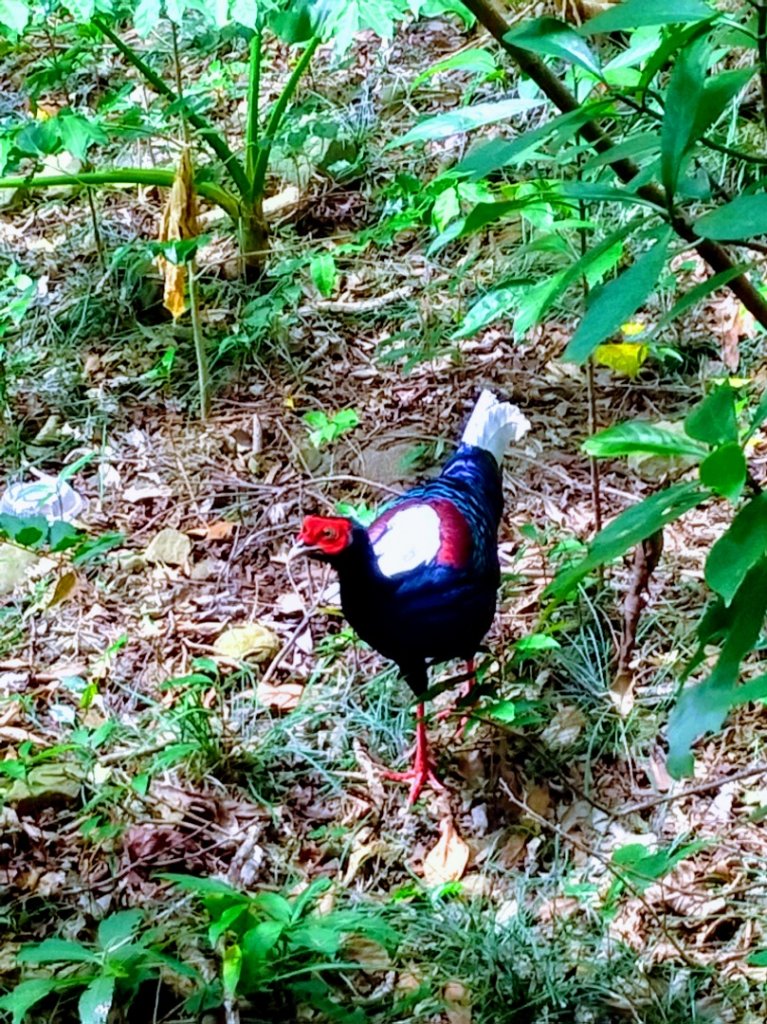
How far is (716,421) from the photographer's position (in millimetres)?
906

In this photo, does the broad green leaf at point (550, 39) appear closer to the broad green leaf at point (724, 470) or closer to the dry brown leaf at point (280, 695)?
the broad green leaf at point (724, 470)

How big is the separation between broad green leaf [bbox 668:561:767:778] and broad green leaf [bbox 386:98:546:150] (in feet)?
1.65

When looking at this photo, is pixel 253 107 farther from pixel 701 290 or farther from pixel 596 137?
pixel 701 290

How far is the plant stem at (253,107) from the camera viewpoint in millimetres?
3389

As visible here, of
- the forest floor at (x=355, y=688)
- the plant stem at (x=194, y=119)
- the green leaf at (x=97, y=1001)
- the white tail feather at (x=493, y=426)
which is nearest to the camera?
the green leaf at (x=97, y=1001)

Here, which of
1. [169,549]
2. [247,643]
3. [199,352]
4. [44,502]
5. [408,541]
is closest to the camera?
[408,541]

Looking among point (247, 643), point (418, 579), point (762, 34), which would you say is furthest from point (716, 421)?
point (247, 643)

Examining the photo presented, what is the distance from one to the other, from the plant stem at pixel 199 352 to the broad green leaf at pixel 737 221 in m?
2.42

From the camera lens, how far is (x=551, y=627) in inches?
100

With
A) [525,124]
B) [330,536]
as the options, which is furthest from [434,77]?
[330,536]

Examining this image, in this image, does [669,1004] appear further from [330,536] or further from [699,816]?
[330,536]

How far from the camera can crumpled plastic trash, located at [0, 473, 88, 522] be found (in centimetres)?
295

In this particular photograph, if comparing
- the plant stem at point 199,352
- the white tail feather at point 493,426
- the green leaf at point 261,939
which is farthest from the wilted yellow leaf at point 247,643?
the green leaf at point 261,939

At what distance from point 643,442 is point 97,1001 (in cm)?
114
